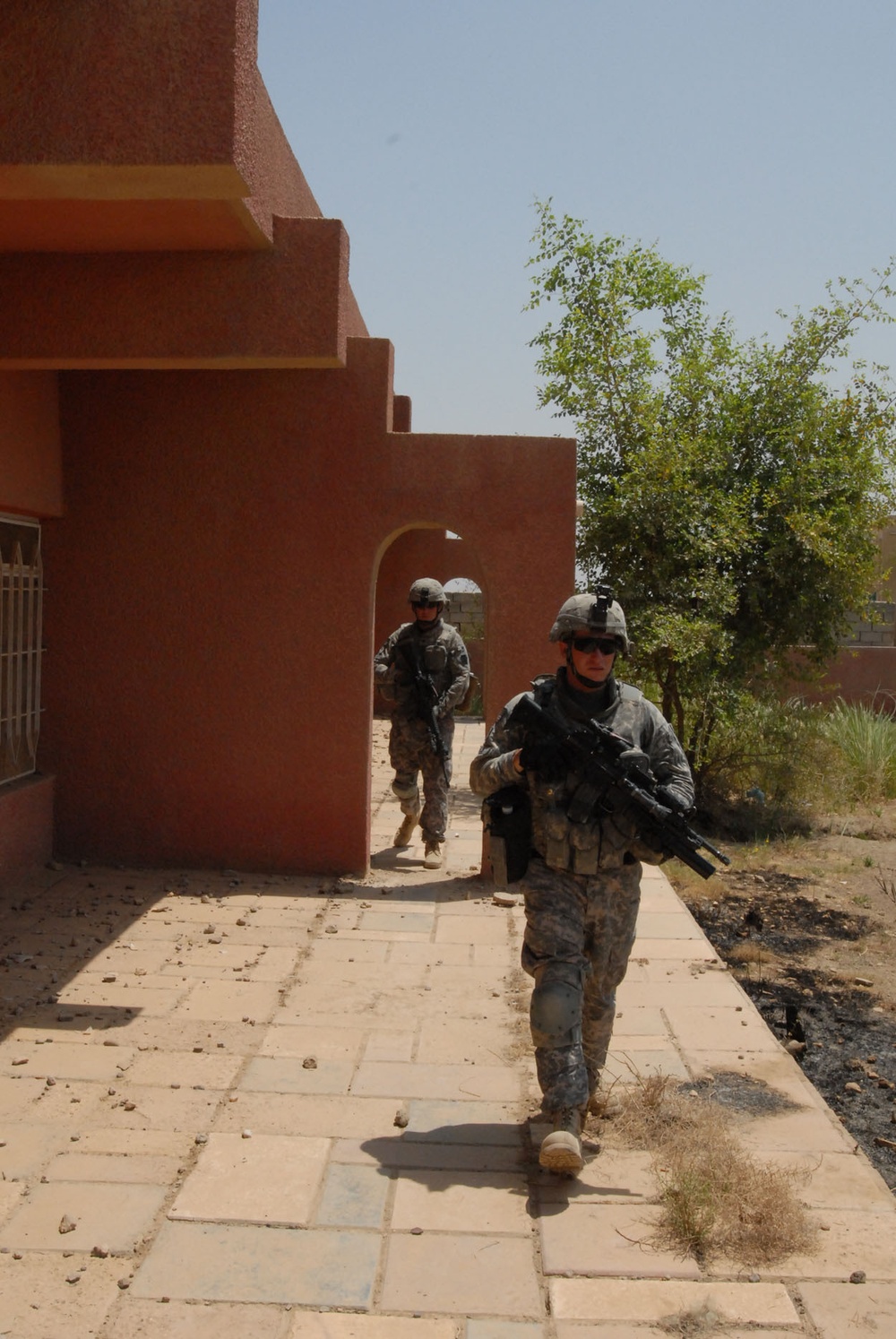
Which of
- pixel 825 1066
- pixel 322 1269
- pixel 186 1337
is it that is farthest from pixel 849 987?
pixel 186 1337

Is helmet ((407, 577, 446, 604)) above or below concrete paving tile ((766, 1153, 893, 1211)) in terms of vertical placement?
above

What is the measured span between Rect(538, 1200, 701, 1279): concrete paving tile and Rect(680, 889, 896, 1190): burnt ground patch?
53.6 inches

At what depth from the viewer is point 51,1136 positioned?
398cm

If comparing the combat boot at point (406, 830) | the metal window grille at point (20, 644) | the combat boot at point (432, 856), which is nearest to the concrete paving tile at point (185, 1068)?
the metal window grille at point (20, 644)

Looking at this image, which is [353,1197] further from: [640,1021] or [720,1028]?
[720,1028]

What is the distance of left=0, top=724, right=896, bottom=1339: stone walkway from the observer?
308 centimetres

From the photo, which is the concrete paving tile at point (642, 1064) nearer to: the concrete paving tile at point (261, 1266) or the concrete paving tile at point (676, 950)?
the concrete paving tile at point (676, 950)

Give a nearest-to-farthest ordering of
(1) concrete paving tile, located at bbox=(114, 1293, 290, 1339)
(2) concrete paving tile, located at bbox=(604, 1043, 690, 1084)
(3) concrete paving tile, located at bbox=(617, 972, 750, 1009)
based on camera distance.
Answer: (1) concrete paving tile, located at bbox=(114, 1293, 290, 1339) < (2) concrete paving tile, located at bbox=(604, 1043, 690, 1084) < (3) concrete paving tile, located at bbox=(617, 972, 750, 1009)

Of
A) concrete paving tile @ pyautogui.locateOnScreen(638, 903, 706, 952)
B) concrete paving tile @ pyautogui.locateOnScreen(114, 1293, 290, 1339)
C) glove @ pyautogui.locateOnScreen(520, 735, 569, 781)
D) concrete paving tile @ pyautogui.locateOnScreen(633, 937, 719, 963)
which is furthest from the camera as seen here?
concrete paving tile @ pyautogui.locateOnScreen(638, 903, 706, 952)

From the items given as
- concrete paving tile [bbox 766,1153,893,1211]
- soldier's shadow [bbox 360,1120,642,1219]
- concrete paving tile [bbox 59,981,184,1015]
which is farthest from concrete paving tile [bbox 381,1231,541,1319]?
concrete paving tile [bbox 59,981,184,1015]

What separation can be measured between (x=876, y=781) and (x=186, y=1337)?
1075 cm

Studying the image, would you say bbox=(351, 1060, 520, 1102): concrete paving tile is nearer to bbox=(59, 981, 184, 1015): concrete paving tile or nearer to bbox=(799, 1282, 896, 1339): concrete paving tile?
bbox=(59, 981, 184, 1015): concrete paving tile

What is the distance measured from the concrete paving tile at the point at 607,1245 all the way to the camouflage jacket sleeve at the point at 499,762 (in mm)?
1232

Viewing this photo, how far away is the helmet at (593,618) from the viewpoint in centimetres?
401
